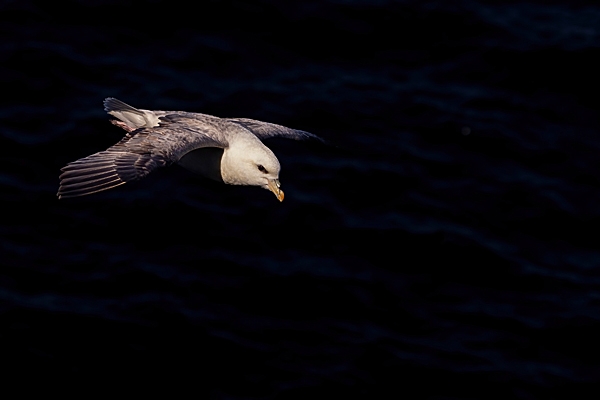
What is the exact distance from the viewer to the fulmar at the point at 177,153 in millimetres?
9461

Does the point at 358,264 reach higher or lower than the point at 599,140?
lower

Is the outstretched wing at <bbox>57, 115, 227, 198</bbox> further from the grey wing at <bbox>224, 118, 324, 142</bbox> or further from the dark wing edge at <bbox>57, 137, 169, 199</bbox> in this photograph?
the grey wing at <bbox>224, 118, 324, 142</bbox>

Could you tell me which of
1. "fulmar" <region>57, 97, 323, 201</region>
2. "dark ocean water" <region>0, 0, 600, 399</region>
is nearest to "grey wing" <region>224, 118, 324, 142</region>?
"fulmar" <region>57, 97, 323, 201</region>

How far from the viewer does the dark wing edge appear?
9227mm

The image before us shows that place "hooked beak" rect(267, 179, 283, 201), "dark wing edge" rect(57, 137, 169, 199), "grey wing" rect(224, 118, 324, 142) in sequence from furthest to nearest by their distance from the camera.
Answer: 1. "grey wing" rect(224, 118, 324, 142)
2. "hooked beak" rect(267, 179, 283, 201)
3. "dark wing edge" rect(57, 137, 169, 199)

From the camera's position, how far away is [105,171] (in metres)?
9.54

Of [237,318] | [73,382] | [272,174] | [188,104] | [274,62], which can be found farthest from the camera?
[274,62]

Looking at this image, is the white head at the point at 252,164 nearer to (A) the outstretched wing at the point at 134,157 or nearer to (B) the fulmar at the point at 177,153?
(B) the fulmar at the point at 177,153

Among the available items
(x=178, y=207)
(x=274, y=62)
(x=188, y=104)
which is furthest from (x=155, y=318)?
(x=274, y=62)

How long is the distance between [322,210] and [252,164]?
11.1 feet

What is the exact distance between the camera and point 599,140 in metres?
15.2

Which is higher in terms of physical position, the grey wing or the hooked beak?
the grey wing

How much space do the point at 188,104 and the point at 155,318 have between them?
3.78 m

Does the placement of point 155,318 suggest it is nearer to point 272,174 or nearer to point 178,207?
point 178,207
